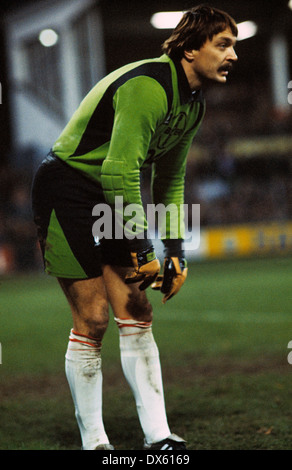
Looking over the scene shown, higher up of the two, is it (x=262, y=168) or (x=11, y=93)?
(x=11, y=93)

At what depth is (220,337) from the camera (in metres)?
7.48

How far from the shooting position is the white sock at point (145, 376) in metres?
3.30

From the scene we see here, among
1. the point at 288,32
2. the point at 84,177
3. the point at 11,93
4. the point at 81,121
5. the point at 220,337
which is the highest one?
the point at 288,32

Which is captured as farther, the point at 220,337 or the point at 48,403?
the point at 220,337

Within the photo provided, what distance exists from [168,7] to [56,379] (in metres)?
21.2

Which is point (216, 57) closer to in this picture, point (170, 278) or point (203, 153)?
point (170, 278)

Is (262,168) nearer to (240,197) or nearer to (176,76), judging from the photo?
(240,197)

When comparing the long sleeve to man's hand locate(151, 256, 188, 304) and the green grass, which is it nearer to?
man's hand locate(151, 256, 188, 304)

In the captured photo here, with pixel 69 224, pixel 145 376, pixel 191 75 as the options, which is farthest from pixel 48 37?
pixel 145 376

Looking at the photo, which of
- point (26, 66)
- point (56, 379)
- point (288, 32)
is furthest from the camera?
point (288, 32)

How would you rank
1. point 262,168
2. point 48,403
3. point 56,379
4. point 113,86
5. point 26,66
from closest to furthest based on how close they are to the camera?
point 113,86 < point 48,403 < point 56,379 < point 26,66 < point 262,168

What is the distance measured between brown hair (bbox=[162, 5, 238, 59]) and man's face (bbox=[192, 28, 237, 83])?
25 mm

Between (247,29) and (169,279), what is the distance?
85.9ft

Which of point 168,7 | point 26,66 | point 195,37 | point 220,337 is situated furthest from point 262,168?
point 195,37
